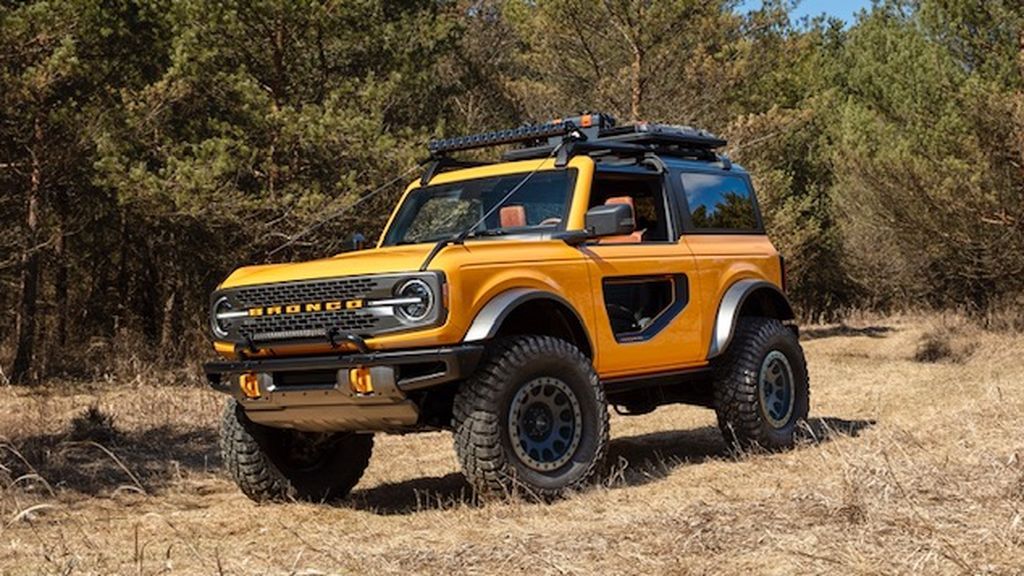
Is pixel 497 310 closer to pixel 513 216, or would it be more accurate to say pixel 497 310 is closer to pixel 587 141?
pixel 513 216

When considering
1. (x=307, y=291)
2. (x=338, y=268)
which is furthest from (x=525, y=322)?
(x=307, y=291)

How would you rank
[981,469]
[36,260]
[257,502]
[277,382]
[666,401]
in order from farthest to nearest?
[36,260] < [666,401] < [257,502] < [277,382] < [981,469]

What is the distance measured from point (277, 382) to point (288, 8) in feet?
A: 40.3

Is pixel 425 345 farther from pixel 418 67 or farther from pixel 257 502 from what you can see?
pixel 418 67

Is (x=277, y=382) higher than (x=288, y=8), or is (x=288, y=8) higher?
(x=288, y=8)

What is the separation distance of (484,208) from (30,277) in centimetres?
1303

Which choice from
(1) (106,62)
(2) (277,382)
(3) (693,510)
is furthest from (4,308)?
(3) (693,510)

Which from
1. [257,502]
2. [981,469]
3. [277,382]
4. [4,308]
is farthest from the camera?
[4,308]

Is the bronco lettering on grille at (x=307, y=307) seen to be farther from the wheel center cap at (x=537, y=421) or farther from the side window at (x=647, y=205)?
the side window at (x=647, y=205)

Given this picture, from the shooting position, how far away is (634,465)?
28.7 ft

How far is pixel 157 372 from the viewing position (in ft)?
57.9

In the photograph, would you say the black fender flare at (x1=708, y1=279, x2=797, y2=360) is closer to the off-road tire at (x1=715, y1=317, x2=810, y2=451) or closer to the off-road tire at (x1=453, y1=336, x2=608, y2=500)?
the off-road tire at (x1=715, y1=317, x2=810, y2=451)

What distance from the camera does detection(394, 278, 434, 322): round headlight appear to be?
6.41m

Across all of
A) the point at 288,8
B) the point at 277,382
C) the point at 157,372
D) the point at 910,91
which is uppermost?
the point at 288,8
